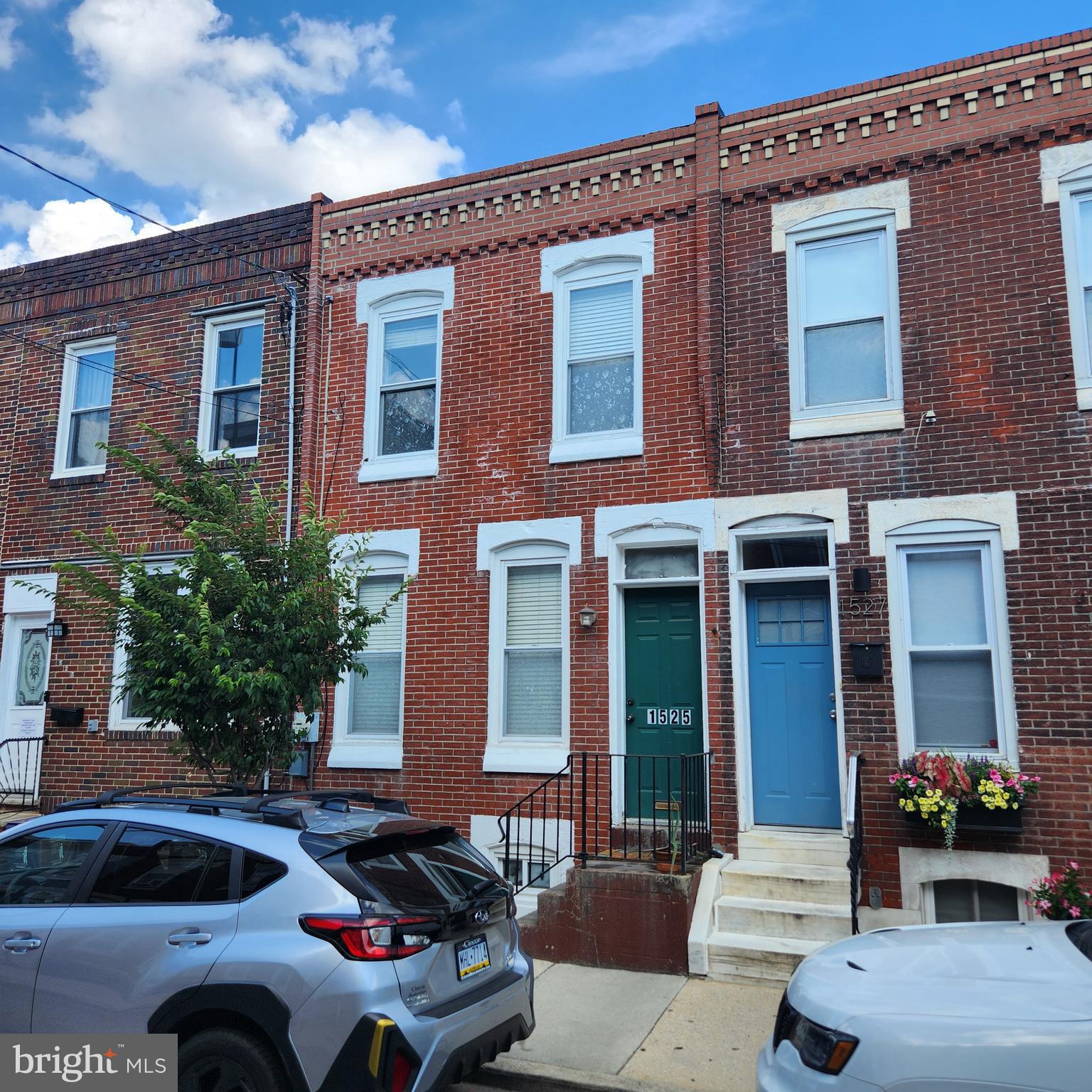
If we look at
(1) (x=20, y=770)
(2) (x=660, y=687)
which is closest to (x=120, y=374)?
(1) (x=20, y=770)

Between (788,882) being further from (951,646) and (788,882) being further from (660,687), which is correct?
(951,646)

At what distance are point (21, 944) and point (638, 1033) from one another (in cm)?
363

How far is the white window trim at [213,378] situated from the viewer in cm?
1189

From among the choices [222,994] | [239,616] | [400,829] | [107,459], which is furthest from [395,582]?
[222,994]

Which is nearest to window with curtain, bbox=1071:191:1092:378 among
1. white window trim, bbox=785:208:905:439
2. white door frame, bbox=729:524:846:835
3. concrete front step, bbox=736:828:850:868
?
white window trim, bbox=785:208:905:439

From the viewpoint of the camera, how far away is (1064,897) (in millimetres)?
7004

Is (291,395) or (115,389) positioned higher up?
(115,389)

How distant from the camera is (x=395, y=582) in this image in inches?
431

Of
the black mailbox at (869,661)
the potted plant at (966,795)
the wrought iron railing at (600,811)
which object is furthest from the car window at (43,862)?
the black mailbox at (869,661)

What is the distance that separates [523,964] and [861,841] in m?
3.86

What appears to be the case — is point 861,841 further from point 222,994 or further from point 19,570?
point 19,570

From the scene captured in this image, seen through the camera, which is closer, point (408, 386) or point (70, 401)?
point (408, 386)

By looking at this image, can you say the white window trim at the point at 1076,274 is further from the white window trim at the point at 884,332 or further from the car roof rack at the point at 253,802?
the car roof rack at the point at 253,802

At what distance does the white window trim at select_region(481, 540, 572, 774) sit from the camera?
9703 mm
